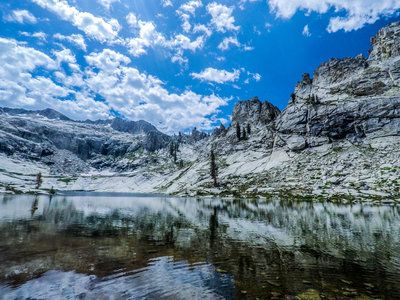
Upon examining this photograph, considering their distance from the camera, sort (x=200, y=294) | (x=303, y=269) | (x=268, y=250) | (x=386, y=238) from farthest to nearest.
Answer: (x=386, y=238) → (x=268, y=250) → (x=303, y=269) → (x=200, y=294)

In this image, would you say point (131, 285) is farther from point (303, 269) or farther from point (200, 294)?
point (303, 269)

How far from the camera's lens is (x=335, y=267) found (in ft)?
78.1

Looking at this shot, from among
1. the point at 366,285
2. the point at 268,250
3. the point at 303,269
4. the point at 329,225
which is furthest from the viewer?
the point at 329,225

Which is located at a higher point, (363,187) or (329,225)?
(363,187)

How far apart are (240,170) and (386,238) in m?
158

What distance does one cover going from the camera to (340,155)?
156500 millimetres

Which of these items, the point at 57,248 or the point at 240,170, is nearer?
the point at 57,248

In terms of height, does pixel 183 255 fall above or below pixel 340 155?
below

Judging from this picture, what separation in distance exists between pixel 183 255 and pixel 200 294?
1078cm

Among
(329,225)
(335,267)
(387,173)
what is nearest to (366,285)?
(335,267)

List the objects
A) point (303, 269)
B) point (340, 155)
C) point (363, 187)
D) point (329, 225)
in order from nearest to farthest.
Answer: point (303, 269) < point (329, 225) < point (363, 187) < point (340, 155)

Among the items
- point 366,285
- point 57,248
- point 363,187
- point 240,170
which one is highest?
point 240,170

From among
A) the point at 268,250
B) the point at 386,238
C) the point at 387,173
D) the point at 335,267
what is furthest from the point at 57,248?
the point at 387,173

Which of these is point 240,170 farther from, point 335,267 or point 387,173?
point 335,267
